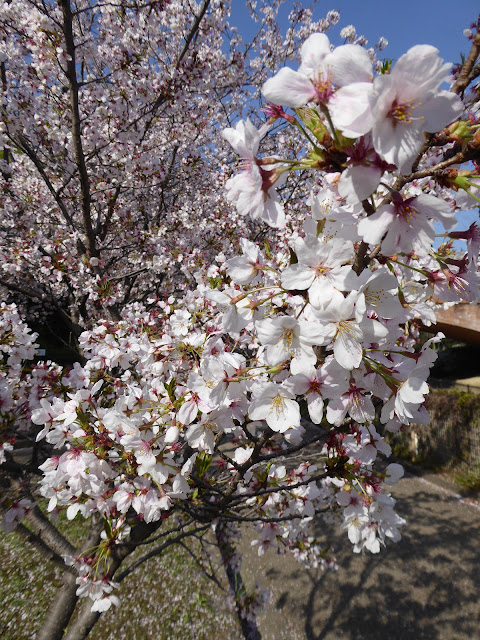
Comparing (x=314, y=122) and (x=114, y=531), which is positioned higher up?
(x=314, y=122)

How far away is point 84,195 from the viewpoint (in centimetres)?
407

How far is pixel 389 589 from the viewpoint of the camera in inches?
208

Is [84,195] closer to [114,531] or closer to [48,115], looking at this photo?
[48,115]

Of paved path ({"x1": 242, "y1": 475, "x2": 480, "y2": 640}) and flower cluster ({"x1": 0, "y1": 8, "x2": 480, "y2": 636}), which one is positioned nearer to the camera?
flower cluster ({"x1": 0, "y1": 8, "x2": 480, "y2": 636})

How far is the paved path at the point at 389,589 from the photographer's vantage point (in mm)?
4578

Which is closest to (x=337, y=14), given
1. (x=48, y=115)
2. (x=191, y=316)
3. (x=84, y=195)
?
(x=48, y=115)

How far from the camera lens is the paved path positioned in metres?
4.58

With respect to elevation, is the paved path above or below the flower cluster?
below

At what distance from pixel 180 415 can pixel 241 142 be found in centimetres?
100

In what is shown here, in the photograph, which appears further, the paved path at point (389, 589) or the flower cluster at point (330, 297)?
the paved path at point (389, 589)

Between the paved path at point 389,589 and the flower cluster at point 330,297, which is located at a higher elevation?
the flower cluster at point 330,297

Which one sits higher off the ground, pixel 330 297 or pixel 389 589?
pixel 330 297

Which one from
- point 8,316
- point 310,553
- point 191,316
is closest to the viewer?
point 191,316

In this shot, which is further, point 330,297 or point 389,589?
point 389,589
